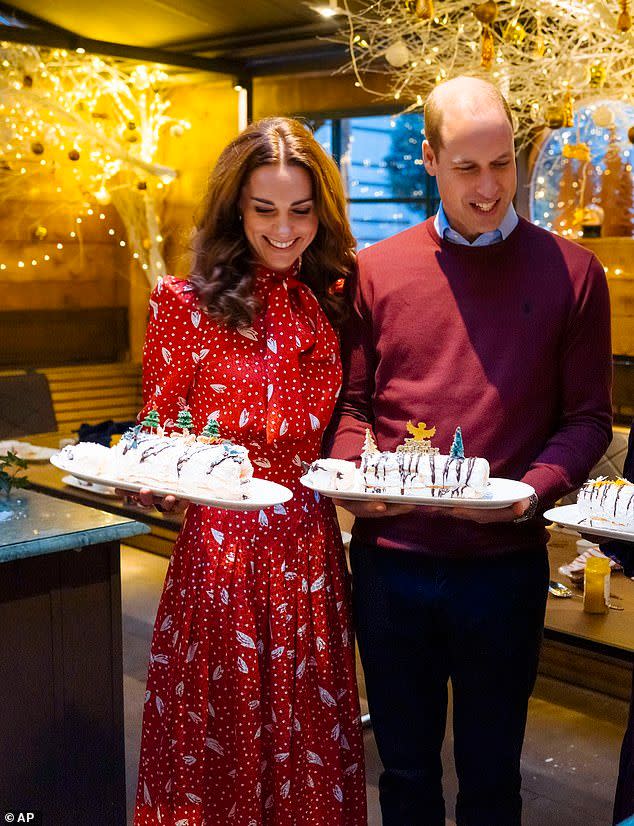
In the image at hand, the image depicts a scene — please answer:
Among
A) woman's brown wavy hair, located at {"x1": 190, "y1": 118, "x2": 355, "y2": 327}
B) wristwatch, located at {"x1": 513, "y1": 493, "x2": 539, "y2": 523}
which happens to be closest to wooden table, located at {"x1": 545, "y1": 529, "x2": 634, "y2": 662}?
wristwatch, located at {"x1": 513, "y1": 493, "x2": 539, "y2": 523}

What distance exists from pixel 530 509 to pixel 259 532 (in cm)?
53

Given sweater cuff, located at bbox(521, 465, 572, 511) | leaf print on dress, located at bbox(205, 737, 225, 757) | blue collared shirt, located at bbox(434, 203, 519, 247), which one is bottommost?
leaf print on dress, located at bbox(205, 737, 225, 757)

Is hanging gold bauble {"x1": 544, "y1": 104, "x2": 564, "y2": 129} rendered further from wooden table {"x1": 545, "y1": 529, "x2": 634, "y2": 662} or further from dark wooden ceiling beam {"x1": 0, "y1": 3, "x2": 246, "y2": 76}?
dark wooden ceiling beam {"x1": 0, "y1": 3, "x2": 246, "y2": 76}

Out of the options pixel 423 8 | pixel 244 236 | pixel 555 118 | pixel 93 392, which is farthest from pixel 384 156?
Answer: pixel 244 236

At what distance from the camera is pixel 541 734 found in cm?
333

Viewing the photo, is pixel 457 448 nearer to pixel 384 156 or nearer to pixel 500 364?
pixel 500 364

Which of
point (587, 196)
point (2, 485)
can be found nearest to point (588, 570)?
point (2, 485)

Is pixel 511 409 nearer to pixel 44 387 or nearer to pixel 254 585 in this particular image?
pixel 254 585

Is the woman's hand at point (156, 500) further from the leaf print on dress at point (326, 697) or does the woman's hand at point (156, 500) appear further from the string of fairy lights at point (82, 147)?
the string of fairy lights at point (82, 147)

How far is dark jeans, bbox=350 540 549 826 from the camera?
179 cm

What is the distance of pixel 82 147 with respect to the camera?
6469 millimetres

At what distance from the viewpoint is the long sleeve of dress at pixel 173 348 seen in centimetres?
196

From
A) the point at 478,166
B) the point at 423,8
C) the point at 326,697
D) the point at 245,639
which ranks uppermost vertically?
the point at 423,8

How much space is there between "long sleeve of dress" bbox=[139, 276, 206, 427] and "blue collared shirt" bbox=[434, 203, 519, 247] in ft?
1.59
